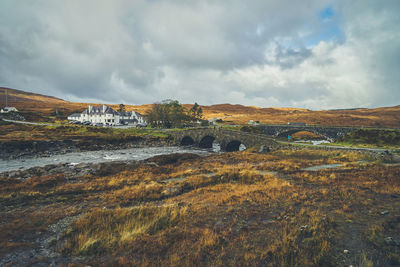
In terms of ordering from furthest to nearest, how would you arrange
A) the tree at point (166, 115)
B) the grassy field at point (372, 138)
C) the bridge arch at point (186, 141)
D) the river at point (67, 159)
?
the tree at point (166, 115) → the bridge arch at point (186, 141) → the grassy field at point (372, 138) → the river at point (67, 159)

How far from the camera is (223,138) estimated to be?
162 ft

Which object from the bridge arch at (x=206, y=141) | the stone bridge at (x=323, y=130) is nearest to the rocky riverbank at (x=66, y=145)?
the bridge arch at (x=206, y=141)

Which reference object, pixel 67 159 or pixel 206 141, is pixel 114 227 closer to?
pixel 67 159

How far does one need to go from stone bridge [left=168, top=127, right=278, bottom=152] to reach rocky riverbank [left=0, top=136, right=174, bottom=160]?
17.0 ft

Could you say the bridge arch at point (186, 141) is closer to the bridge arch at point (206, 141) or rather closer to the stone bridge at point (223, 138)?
the stone bridge at point (223, 138)

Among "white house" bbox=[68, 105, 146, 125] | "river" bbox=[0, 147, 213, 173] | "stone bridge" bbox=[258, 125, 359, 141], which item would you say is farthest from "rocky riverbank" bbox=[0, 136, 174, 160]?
"white house" bbox=[68, 105, 146, 125]

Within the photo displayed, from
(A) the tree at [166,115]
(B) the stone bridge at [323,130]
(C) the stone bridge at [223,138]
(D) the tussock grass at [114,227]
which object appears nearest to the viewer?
(D) the tussock grass at [114,227]

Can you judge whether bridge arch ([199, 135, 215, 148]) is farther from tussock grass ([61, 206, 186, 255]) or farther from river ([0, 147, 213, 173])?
tussock grass ([61, 206, 186, 255])

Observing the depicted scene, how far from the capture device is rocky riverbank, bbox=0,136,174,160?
38.9m

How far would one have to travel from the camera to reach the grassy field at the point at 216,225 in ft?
21.3

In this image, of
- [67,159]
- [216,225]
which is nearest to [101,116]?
[67,159]

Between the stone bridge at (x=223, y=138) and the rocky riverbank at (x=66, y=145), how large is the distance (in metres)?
5.17

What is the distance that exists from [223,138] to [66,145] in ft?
136

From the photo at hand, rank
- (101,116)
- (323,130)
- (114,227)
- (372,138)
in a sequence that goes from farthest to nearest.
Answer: (101,116), (323,130), (372,138), (114,227)
